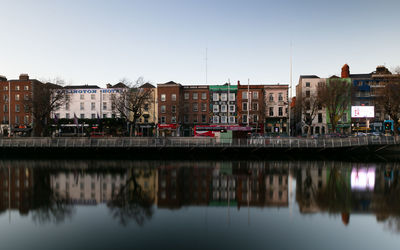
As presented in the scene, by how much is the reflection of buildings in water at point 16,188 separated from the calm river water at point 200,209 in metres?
0.08

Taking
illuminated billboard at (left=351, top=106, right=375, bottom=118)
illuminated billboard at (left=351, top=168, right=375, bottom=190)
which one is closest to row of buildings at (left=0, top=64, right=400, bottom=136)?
illuminated billboard at (left=351, top=106, right=375, bottom=118)

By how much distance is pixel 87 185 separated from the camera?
82.9ft

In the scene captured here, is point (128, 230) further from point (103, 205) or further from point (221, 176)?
point (221, 176)

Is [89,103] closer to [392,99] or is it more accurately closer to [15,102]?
[15,102]

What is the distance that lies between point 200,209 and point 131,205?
15.4ft

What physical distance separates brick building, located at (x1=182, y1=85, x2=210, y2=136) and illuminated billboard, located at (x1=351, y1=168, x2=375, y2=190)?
139 ft

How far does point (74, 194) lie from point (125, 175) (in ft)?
25.4

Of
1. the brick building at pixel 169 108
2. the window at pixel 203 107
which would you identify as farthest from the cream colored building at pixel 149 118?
the window at pixel 203 107

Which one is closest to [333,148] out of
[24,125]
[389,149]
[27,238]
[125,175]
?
[389,149]

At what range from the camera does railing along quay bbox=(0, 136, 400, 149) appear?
4066 centimetres

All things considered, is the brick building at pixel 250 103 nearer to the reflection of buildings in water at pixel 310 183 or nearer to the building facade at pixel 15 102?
the reflection of buildings in water at pixel 310 183

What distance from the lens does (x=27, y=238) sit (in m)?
14.2

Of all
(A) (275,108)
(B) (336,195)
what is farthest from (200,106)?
(B) (336,195)

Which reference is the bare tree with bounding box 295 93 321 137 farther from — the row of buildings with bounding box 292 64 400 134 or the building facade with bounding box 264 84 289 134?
the building facade with bounding box 264 84 289 134
